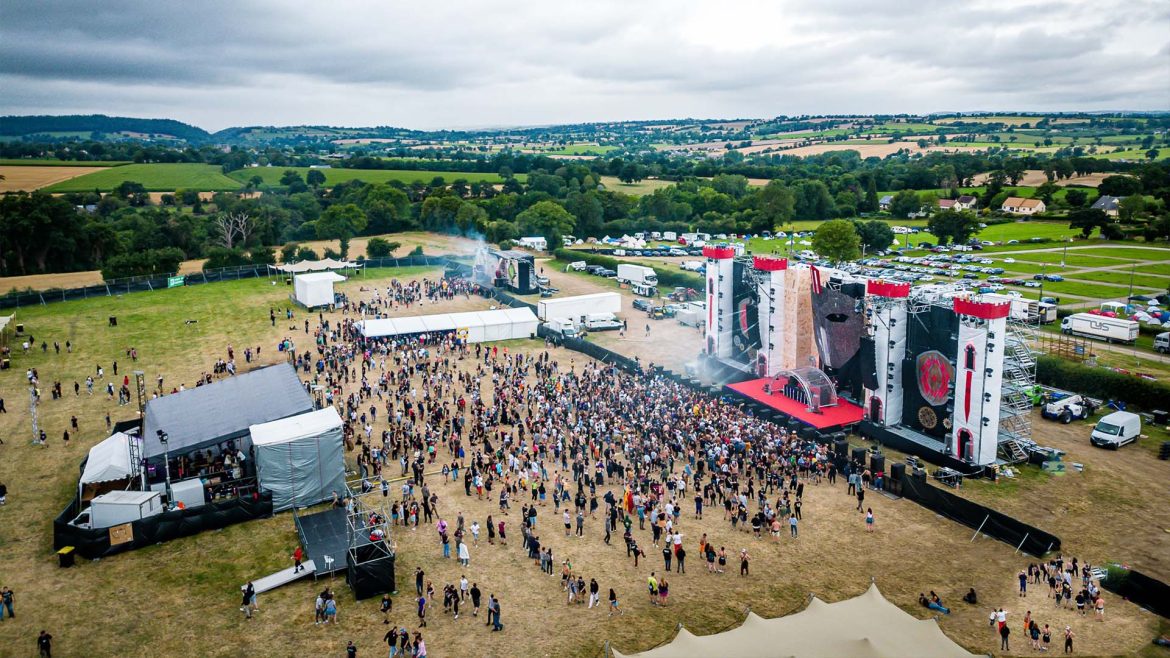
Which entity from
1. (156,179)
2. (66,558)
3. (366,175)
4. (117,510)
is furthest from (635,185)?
(66,558)

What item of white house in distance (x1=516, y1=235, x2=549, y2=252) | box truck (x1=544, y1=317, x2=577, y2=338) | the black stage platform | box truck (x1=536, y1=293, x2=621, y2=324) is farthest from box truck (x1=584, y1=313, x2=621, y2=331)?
white house in distance (x1=516, y1=235, x2=549, y2=252)

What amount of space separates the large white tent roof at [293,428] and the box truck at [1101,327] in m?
39.5

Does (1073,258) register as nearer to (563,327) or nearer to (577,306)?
(577,306)

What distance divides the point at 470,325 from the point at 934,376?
24649mm

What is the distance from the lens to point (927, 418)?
27.7 meters

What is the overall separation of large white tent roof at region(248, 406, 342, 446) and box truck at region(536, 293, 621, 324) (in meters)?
22.7

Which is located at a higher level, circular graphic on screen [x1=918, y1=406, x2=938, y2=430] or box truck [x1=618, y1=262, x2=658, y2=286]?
box truck [x1=618, y1=262, x2=658, y2=286]

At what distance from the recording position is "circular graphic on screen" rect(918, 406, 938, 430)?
2738cm

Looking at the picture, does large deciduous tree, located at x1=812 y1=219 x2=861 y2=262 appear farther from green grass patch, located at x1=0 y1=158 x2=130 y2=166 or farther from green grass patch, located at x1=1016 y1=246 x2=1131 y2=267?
green grass patch, located at x1=0 y1=158 x2=130 y2=166

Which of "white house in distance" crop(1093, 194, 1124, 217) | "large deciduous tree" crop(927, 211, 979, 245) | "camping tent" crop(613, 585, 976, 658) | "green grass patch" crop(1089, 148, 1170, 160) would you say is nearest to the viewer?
"camping tent" crop(613, 585, 976, 658)

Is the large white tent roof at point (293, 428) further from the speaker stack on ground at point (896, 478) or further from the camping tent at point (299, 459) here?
the speaker stack on ground at point (896, 478)

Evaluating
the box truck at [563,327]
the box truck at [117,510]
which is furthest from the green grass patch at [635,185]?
the box truck at [117,510]

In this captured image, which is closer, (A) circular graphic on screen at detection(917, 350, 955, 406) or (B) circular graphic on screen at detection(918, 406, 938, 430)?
(A) circular graphic on screen at detection(917, 350, 955, 406)

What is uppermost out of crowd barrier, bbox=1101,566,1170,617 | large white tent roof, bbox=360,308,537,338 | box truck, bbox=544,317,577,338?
large white tent roof, bbox=360,308,537,338
